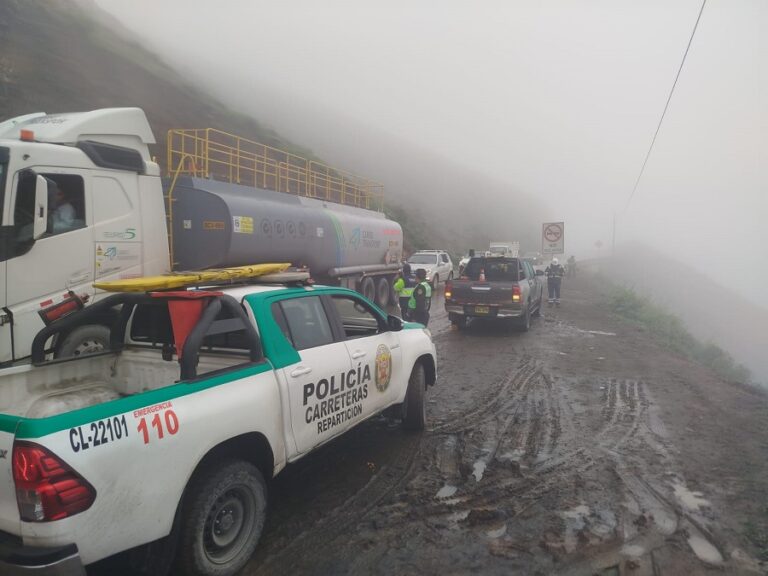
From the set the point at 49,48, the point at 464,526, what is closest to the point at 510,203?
the point at 49,48

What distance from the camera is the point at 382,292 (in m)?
16.0

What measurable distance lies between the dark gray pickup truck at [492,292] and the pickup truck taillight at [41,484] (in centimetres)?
1042

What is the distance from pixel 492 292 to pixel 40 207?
352 inches

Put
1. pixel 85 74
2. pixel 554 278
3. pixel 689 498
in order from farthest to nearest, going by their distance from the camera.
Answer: pixel 85 74
pixel 554 278
pixel 689 498

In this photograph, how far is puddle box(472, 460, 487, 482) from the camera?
4.51 metres

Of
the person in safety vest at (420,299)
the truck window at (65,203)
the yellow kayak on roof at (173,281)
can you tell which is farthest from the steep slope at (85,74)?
the yellow kayak on roof at (173,281)

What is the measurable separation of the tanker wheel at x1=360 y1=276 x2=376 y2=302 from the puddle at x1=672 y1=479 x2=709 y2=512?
1065cm

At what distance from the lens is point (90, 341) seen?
18.8 ft

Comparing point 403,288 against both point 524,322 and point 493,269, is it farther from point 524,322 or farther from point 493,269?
point 524,322

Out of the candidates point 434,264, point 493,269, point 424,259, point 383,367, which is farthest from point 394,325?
point 424,259

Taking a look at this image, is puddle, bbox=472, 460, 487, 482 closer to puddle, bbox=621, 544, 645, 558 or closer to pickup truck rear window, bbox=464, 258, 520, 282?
puddle, bbox=621, 544, 645, 558

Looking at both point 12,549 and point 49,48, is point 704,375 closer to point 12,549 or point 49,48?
point 12,549

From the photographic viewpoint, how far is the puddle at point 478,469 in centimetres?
451

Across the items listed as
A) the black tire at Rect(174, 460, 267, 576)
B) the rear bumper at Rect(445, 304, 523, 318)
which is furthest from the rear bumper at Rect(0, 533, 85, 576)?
the rear bumper at Rect(445, 304, 523, 318)
